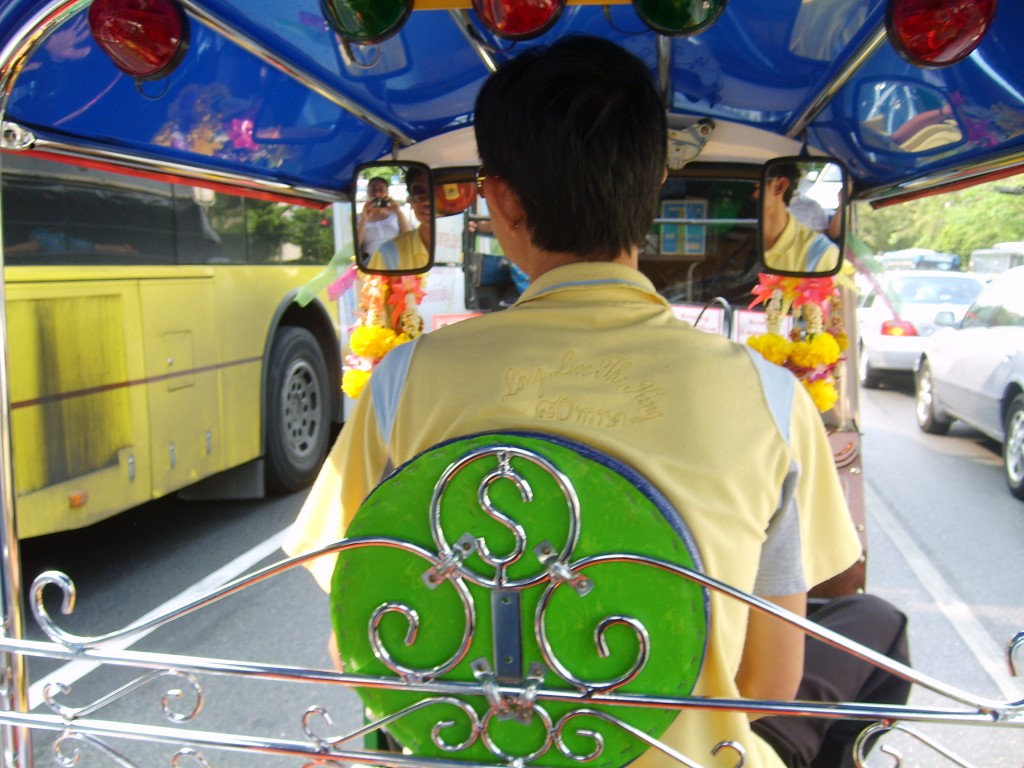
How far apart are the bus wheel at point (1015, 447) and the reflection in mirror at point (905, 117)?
5611mm

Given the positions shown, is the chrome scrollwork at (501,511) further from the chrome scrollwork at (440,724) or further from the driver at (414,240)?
the driver at (414,240)

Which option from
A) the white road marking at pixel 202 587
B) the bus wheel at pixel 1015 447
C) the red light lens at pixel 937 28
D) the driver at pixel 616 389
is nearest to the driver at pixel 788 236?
the red light lens at pixel 937 28

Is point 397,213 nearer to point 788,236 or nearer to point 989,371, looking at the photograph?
point 788,236

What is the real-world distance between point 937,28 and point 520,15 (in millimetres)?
673

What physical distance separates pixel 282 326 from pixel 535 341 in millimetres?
5520

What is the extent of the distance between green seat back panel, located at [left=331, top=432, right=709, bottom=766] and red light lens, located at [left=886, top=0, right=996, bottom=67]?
2.92 ft

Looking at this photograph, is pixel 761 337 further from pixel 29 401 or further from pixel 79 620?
pixel 79 620

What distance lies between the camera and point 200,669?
4.13 ft

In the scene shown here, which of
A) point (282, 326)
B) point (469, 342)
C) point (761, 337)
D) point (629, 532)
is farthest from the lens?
A: point (282, 326)

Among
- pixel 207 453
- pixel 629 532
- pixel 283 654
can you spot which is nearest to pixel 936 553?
pixel 283 654

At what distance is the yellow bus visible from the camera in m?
4.09

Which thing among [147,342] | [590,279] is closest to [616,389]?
[590,279]

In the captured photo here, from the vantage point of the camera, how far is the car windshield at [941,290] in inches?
464

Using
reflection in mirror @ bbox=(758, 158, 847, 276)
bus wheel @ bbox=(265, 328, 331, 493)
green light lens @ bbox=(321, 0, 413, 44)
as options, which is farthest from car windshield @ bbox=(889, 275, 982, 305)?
green light lens @ bbox=(321, 0, 413, 44)
